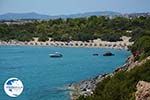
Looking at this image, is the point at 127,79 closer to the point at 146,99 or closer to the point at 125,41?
Answer: the point at 146,99

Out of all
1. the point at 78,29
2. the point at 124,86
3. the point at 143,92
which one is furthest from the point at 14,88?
the point at 78,29

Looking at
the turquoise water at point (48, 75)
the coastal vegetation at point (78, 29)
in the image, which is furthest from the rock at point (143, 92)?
the coastal vegetation at point (78, 29)

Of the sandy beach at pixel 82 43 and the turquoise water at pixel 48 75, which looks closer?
the turquoise water at pixel 48 75

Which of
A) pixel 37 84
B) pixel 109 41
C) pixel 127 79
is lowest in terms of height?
pixel 109 41

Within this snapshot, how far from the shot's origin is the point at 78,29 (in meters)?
103

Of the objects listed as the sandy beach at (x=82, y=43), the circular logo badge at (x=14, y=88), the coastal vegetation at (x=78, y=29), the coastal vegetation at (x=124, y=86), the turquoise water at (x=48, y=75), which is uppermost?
the circular logo badge at (x=14, y=88)

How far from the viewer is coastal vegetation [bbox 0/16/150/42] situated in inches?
3841

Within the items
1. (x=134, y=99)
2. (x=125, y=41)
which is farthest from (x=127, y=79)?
(x=125, y=41)

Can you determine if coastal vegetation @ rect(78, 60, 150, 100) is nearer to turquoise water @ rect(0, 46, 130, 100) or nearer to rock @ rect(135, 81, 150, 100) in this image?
rock @ rect(135, 81, 150, 100)

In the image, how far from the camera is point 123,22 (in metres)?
103

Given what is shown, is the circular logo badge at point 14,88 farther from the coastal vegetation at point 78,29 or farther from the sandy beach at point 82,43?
the coastal vegetation at point 78,29

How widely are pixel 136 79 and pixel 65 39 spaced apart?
273 ft

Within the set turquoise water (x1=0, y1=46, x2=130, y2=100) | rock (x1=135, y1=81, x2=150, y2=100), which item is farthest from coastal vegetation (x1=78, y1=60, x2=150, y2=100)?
turquoise water (x1=0, y1=46, x2=130, y2=100)

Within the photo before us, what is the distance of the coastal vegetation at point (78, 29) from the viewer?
320 ft
